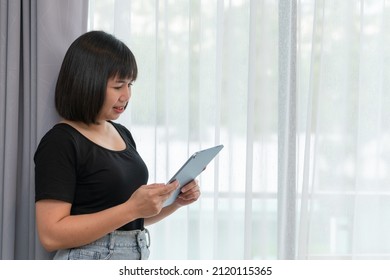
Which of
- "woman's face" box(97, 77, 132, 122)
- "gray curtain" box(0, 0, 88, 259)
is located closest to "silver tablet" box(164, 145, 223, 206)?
"woman's face" box(97, 77, 132, 122)

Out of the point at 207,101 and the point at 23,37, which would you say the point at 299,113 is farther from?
the point at 23,37

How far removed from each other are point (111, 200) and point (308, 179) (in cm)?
71

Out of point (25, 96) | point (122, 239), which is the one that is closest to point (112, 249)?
point (122, 239)

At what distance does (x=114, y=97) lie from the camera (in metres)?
1.46

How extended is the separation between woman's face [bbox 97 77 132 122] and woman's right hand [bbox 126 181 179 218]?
0.24 meters

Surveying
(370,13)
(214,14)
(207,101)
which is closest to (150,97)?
(207,101)

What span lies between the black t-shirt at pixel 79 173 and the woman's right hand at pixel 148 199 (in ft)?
0.29

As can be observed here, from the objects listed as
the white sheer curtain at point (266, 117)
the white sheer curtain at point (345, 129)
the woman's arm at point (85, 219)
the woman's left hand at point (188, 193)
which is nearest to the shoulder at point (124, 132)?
the white sheer curtain at point (266, 117)

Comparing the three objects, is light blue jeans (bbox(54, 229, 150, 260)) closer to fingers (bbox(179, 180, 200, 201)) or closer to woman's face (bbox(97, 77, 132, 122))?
fingers (bbox(179, 180, 200, 201))

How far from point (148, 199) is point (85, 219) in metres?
0.16

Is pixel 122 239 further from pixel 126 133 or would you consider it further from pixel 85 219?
pixel 126 133

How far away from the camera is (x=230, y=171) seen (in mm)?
1835

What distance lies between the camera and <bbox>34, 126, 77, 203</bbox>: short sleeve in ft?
4.47

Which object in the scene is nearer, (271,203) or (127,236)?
(127,236)
